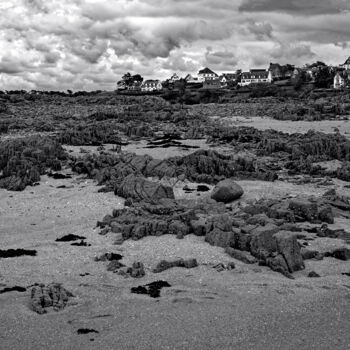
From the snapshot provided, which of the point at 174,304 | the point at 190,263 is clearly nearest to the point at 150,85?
the point at 190,263

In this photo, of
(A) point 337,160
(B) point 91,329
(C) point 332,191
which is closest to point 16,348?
(B) point 91,329

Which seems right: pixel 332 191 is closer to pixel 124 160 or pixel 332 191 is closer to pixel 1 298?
pixel 124 160

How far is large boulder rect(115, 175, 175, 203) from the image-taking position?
1555 centimetres

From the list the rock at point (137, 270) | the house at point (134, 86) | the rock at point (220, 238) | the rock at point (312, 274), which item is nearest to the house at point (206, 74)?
the house at point (134, 86)

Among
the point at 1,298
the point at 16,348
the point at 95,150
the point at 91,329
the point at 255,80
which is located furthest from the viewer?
the point at 255,80

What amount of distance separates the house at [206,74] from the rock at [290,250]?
13701 centimetres

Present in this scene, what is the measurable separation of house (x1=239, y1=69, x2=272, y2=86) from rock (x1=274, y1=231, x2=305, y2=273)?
11181 cm

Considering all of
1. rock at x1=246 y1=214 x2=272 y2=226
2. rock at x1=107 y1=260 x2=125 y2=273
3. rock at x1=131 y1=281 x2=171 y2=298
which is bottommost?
rock at x1=131 y1=281 x2=171 y2=298

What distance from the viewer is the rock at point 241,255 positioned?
10227 mm

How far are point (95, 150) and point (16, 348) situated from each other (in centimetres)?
1961

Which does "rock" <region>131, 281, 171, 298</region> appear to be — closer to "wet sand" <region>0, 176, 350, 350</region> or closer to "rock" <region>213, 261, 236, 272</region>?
"wet sand" <region>0, 176, 350, 350</region>

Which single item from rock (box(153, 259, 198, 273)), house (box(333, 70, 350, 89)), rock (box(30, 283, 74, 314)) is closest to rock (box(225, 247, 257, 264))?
rock (box(153, 259, 198, 273))

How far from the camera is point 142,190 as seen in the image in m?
15.9

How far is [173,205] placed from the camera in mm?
14109
